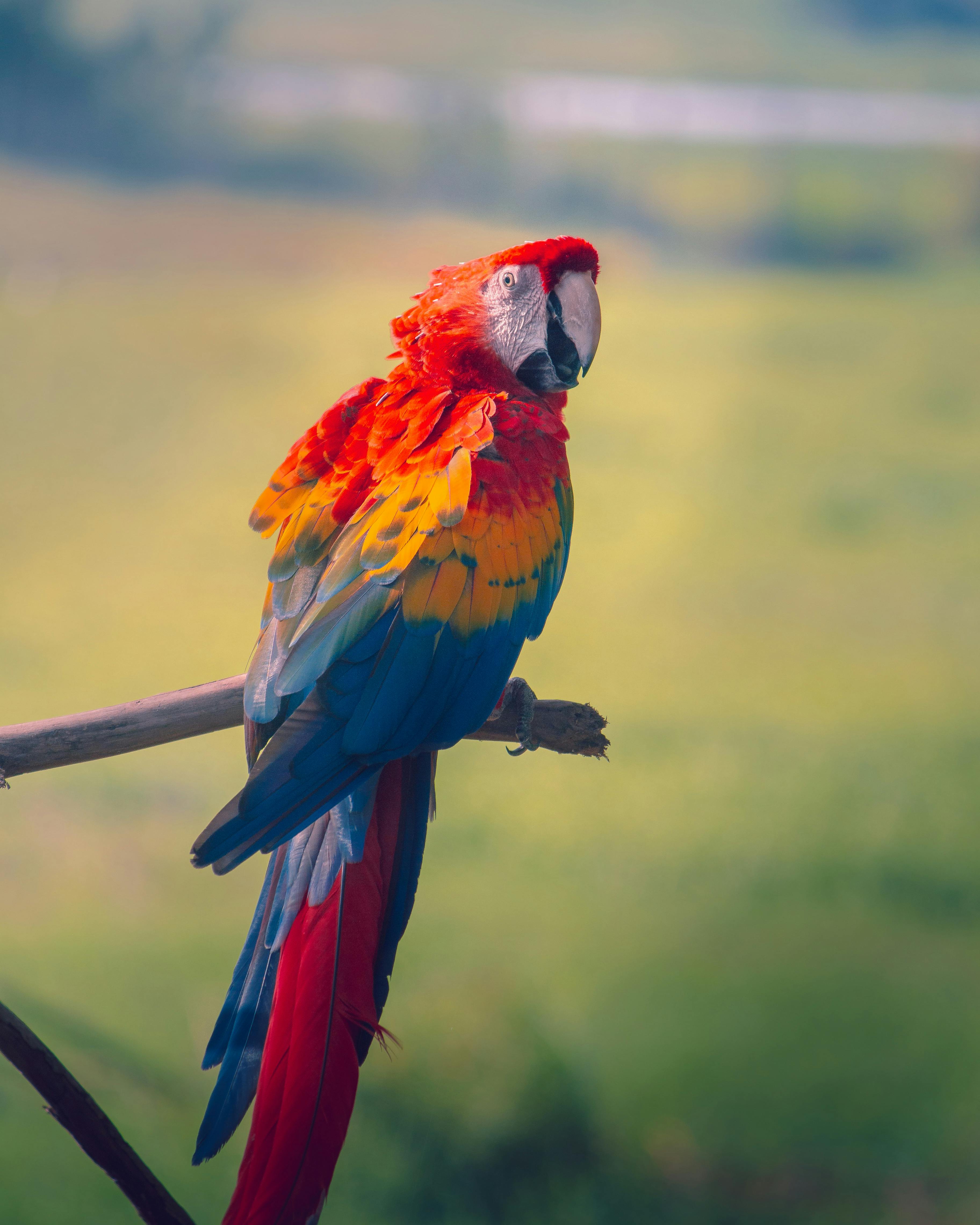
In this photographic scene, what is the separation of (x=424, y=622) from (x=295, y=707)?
0.14m

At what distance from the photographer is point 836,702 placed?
1.94 meters

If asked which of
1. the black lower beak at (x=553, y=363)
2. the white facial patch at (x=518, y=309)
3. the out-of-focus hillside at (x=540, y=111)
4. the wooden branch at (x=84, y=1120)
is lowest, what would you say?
the wooden branch at (x=84, y=1120)

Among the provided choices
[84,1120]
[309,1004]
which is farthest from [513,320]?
[84,1120]

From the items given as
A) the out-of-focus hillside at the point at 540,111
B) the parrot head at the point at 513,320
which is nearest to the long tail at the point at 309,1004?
the parrot head at the point at 513,320

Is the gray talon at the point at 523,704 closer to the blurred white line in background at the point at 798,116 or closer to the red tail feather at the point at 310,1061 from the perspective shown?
the red tail feather at the point at 310,1061

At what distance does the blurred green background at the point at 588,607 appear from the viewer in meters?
1.61

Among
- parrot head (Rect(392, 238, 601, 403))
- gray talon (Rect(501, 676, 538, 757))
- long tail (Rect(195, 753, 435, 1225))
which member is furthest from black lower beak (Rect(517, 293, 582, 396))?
long tail (Rect(195, 753, 435, 1225))

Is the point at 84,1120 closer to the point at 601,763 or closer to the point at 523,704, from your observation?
the point at 523,704

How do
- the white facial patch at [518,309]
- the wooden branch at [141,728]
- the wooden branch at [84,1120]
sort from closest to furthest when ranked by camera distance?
1. the wooden branch at [84,1120]
2. the wooden branch at [141,728]
3. the white facial patch at [518,309]

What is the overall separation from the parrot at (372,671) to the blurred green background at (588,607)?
2.31ft

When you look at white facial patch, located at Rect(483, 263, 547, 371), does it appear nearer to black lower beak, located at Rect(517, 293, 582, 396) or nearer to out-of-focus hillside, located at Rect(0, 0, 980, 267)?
black lower beak, located at Rect(517, 293, 582, 396)

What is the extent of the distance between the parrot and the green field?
2.37 feet

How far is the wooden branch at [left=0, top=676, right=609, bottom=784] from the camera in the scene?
0.98 m

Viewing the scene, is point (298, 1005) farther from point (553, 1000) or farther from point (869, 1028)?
point (869, 1028)
